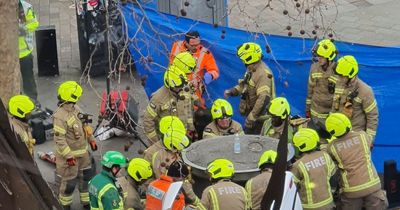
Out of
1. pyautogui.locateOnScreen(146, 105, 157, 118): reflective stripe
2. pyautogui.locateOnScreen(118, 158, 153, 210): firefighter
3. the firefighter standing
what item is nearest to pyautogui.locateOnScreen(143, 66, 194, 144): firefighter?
pyautogui.locateOnScreen(146, 105, 157, 118): reflective stripe

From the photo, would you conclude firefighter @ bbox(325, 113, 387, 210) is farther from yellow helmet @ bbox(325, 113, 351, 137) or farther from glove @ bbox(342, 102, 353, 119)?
glove @ bbox(342, 102, 353, 119)

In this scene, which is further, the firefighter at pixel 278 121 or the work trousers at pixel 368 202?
the firefighter at pixel 278 121

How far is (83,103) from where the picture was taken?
37.1 feet

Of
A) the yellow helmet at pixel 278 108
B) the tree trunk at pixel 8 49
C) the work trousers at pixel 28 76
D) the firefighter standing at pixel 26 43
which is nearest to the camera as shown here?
the tree trunk at pixel 8 49

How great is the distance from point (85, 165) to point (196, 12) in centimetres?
331

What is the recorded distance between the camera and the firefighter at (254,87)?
857 cm

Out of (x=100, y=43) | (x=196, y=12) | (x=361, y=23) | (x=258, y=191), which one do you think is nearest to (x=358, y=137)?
(x=258, y=191)

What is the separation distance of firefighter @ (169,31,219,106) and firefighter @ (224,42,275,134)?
33 centimetres

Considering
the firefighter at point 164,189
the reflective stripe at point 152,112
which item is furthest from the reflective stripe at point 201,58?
the firefighter at point 164,189

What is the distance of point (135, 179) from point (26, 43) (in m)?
4.35

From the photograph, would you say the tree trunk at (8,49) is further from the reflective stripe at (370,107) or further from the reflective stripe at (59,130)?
the reflective stripe at (370,107)

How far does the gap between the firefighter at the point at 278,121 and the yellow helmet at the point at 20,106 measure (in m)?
2.53

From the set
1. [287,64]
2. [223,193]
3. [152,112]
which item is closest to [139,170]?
[223,193]

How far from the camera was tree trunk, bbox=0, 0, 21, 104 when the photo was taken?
580 cm
